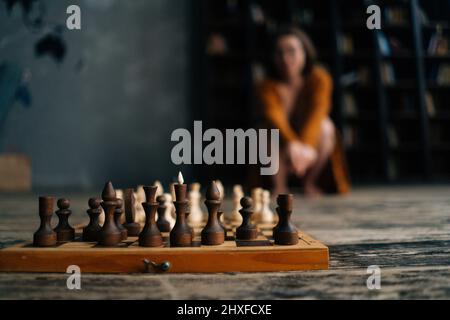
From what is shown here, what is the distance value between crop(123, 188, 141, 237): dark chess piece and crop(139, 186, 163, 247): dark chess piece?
0.62 ft

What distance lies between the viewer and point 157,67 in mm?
4922

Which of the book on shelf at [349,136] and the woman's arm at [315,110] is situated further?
the book on shelf at [349,136]

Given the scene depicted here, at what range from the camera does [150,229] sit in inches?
38.0

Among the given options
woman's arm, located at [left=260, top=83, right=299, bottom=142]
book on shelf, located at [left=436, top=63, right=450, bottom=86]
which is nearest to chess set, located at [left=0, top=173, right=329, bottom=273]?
woman's arm, located at [left=260, top=83, right=299, bottom=142]

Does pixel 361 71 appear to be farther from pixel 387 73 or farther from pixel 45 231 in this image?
pixel 45 231

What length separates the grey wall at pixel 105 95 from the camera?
4.72 meters

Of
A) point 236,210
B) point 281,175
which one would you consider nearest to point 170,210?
point 236,210

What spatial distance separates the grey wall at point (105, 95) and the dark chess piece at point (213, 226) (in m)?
3.79

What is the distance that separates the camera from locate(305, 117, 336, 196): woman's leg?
318 cm

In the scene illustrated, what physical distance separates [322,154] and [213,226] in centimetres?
237

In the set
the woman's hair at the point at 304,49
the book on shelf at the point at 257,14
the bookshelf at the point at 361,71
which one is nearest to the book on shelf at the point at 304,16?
the bookshelf at the point at 361,71

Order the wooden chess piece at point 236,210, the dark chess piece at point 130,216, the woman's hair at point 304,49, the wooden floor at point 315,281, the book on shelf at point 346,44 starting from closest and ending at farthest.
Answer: the wooden floor at point 315,281, the dark chess piece at point 130,216, the wooden chess piece at point 236,210, the woman's hair at point 304,49, the book on shelf at point 346,44

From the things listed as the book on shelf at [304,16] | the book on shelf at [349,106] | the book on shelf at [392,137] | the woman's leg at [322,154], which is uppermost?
the book on shelf at [304,16]

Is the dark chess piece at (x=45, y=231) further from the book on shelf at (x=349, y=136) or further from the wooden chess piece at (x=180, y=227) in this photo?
the book on shelf at (x=349, y=136)
